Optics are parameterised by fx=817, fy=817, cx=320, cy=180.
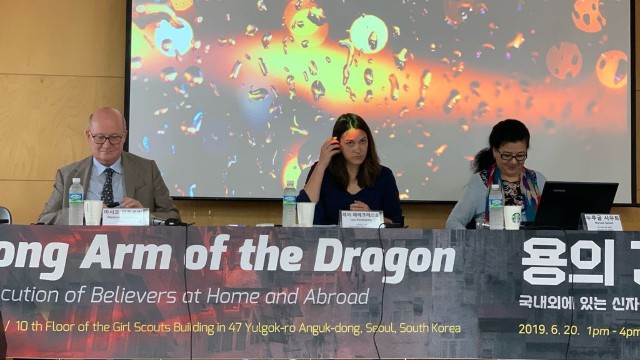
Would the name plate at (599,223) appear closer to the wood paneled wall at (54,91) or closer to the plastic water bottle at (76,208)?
the wood paneled wall at (54,91)

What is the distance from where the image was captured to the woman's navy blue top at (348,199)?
11.5ft

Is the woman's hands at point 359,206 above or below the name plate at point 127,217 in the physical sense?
above

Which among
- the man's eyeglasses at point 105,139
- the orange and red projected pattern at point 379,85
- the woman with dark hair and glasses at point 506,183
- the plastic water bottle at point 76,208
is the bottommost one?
the plastic water bottle at point 76,208

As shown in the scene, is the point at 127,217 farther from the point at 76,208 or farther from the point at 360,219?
the point at 360,219

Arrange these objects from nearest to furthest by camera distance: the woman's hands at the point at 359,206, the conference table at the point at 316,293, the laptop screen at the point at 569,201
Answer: the conference table at the point at 316,293 → the laptop screen at the point at 569,201 → the woman's hands at the point at 359,206

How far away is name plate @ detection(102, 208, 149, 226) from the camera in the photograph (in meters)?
2.71

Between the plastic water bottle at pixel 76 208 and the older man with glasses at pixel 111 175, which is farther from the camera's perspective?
the older man with glasses at pixel 111 175

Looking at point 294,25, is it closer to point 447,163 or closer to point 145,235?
point 447,163

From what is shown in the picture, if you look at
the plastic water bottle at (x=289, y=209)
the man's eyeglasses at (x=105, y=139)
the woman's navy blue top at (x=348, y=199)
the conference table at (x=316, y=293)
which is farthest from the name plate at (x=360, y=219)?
the man's eyeglasses at (x=105, y=139)

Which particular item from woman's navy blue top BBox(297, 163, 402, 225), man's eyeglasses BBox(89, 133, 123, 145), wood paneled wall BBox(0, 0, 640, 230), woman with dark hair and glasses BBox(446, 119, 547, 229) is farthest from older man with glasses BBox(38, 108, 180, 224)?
woman with dark hair and glasses BBox(446, 119, 547, 229)

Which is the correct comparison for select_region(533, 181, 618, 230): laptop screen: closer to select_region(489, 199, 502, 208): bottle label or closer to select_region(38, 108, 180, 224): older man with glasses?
select_region(489, 199, 502, 208): bottle label

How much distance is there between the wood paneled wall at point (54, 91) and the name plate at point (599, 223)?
162cm

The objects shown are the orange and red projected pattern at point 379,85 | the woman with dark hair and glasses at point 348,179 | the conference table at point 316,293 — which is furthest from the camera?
the orange and red projected pattern at point 379,85

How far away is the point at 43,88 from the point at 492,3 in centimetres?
245
